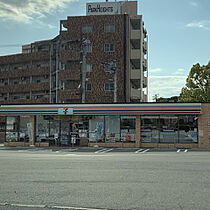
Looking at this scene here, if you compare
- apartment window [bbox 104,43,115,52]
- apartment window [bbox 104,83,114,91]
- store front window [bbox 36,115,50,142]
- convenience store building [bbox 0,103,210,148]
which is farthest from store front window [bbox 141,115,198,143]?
apartment window [bbox 104,43,115,52]

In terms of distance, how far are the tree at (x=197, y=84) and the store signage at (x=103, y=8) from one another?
52.8 ft

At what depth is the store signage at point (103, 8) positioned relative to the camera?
184ft

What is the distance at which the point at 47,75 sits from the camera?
2466 inches

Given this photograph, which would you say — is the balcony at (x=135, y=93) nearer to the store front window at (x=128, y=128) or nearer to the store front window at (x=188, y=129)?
the store front window at (x=128, y=128)

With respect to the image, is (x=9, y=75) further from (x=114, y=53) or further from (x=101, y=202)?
(x=101, y=202)

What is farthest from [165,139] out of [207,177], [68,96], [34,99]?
[34,99]

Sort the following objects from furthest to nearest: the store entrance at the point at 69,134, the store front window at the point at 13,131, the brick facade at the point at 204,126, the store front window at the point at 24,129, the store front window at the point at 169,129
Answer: the store front window at the point at 13,131 → the store front window at the point at 24,129 → the store entrance at the point at 69,134 → the store front window at the point at 169,129 → the brick facade at the point at 204,126

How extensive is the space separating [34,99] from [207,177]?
5176 cm

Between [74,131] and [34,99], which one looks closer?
[74,131]

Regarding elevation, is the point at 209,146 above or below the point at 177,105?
below

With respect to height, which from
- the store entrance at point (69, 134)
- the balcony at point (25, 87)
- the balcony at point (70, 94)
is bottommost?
the store entrance at point (69, 134)

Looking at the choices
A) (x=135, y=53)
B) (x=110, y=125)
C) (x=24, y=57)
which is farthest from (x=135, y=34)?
(x=110, y=125)

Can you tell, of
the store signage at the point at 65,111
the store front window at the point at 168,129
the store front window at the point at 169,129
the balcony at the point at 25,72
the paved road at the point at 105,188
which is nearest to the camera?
the paved road at the point at 105,188

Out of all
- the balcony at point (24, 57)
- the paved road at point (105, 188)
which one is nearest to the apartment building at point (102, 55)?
the balcony at point (24, 57)
